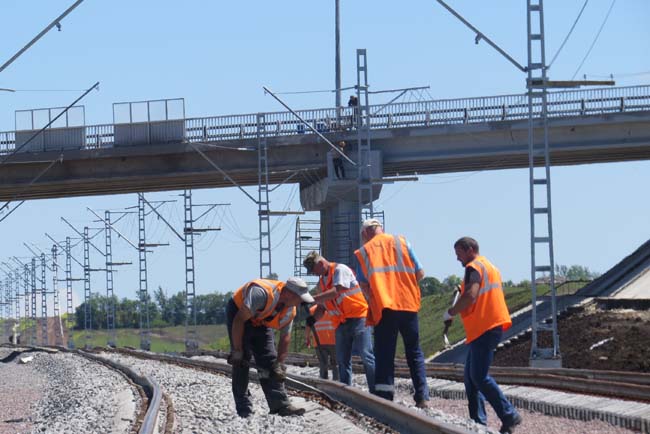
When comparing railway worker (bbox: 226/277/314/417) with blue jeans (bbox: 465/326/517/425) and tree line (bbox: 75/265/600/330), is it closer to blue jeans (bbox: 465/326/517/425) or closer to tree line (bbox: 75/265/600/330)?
blue jeans (bbox: 465/326/517/425)

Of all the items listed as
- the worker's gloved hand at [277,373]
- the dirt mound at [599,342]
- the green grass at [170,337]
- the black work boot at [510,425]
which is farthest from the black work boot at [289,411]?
the green grass at [170,337]

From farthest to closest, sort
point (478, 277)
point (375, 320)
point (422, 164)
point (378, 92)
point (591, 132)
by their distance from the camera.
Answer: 1. point (422, 164)
2. point (591, 132)
3. point (378, 92)
4. point (375, 320)
5. point (478, 277)

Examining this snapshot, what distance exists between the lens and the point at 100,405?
18.3 m

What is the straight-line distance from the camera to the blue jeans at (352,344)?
51.0 ft

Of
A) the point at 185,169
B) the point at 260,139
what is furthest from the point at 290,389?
the point at 185,169

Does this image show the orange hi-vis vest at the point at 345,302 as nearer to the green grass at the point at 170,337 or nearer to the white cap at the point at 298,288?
the white cap at the point at 298,288

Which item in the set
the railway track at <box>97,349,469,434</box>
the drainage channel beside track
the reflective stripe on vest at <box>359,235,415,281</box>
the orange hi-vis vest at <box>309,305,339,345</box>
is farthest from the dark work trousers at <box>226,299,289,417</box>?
the orange hi-vis vest at <box>309,305,339,345</box>

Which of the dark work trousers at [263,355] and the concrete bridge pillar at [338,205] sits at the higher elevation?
the concrete bridge pillar at [338,205]

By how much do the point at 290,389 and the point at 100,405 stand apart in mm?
2962

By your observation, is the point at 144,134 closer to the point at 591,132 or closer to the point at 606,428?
the point at 591,132

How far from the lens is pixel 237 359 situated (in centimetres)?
1327

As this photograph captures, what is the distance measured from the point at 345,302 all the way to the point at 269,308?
108 inches

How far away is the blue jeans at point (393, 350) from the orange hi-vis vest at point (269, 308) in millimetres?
949

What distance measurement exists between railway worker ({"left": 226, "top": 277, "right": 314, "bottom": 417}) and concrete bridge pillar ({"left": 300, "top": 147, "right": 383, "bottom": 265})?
37531 millimetres
